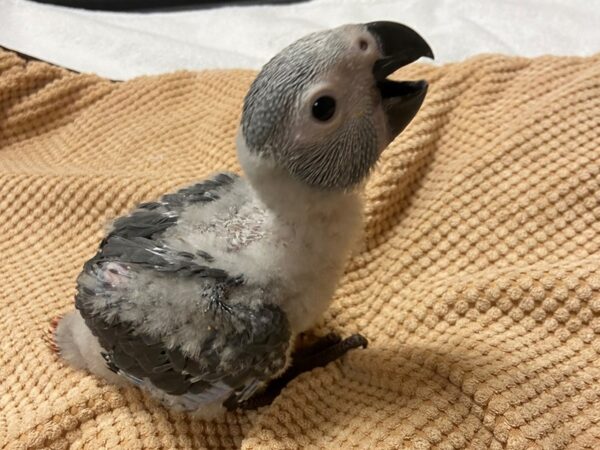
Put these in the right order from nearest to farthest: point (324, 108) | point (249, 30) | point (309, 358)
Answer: point (324, 108) → point (309, 358) → point (249, 30)

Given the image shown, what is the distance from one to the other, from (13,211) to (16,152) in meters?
0.20

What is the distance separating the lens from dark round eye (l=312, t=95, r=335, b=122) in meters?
0.50

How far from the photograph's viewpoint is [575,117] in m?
0.84

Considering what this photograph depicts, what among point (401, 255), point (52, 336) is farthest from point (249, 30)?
point (52, 336)

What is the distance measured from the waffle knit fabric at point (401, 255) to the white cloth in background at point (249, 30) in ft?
0.67

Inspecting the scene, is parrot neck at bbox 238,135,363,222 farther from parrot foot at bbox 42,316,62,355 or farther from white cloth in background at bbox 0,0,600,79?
white cloth in background at bbox 0,0,600,79

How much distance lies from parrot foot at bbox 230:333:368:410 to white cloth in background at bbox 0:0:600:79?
0.73 metres

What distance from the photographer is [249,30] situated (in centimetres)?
139

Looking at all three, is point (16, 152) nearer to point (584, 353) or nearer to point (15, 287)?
point (15, 287)

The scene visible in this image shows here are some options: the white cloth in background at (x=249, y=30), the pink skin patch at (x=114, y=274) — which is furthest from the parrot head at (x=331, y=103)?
the white cloth in background at (x=249, y=30)

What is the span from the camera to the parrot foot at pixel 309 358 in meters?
0.68

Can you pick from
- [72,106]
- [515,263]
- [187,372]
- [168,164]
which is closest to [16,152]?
[72,106]

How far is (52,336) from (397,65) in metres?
0.52

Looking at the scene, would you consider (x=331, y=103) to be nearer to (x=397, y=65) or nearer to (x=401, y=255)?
(x=397, y=65)
